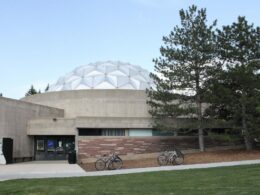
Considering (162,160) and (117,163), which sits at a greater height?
(162,160)

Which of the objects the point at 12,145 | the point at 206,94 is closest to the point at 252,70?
the point at 206,94

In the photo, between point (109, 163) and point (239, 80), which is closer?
point (109, 163)

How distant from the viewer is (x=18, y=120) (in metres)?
37.2

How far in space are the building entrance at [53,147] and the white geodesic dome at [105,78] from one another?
7.64 meters

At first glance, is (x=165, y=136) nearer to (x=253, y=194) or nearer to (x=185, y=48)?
(x=185, y=48)

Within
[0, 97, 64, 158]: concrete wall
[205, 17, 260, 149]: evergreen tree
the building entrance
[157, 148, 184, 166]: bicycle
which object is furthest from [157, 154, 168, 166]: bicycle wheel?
[0, 97, 64, 158]: concrete wall

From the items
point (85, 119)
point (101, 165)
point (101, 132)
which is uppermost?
point (85, 119)

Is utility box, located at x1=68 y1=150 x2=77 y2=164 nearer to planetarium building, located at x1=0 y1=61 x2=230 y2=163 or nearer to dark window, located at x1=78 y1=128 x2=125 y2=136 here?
planetarium building, located at x1=0 y1=61 x2=230 y2=163

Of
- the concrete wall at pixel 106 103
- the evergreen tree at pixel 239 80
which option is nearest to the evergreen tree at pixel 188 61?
the evergreen tree at pixel 239 80

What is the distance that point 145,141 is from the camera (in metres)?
35.8

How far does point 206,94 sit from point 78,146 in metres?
10.8

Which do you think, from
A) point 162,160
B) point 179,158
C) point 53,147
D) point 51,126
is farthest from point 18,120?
point 179,158

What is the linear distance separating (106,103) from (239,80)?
595 inches

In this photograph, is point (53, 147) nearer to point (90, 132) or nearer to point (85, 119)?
point (90, 132)
